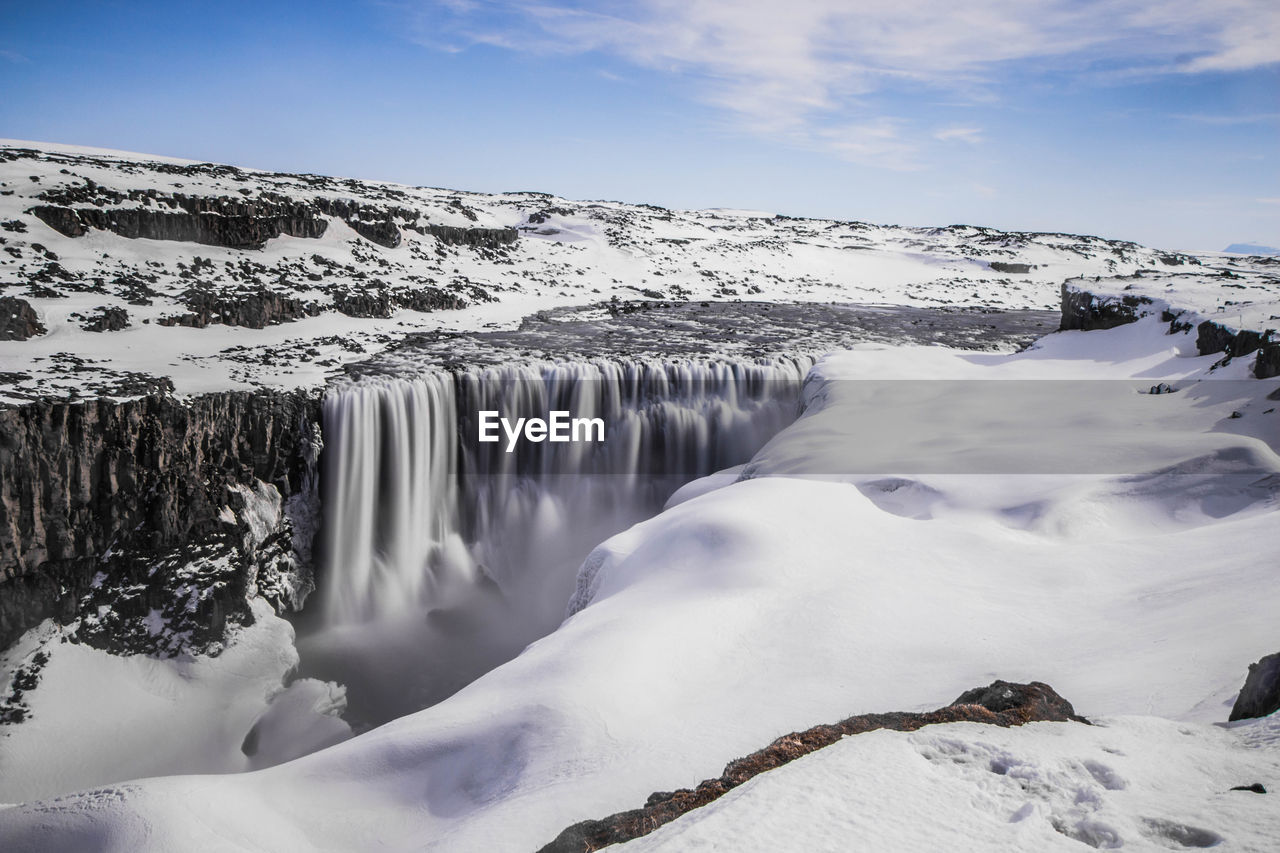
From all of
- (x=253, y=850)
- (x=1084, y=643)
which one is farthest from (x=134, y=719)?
(x=1084, y=643)

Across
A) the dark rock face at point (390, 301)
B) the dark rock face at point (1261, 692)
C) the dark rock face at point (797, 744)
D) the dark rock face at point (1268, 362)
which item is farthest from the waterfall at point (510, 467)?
the dark rock face at point (1261, 692)

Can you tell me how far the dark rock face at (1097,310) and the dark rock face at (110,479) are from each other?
2322 centimetres

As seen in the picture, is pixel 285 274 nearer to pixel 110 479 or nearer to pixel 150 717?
pixel 110 479

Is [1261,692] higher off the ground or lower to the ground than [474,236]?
lower

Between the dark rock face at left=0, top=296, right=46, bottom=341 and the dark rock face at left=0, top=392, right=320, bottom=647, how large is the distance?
16.2 ft

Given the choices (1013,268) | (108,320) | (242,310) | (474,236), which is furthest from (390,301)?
(1013,268)

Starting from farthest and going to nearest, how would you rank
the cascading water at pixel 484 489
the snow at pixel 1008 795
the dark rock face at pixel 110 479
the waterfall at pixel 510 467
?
1. the waterfall at pixel 510 467
2. the cascading water at pixel 484 489
3. the dark rock face at pixel 110 479
4. the snow at pixel 1008 795

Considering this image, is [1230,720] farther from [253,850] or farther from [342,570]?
[342,570]

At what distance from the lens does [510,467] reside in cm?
1859

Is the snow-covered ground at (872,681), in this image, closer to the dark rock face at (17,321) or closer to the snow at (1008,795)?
the snow at (1008,795)

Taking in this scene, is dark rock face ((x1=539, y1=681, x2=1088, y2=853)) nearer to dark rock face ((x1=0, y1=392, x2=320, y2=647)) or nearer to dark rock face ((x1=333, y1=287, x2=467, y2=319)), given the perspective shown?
dark rock face ((x1=0, y1=392, x2=320, y2=647))

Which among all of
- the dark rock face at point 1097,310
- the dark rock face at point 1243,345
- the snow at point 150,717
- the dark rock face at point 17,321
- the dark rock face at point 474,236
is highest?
the dark rock face at point 474,236

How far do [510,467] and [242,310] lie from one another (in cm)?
904

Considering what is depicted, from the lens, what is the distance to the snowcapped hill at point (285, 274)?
1691 cm
